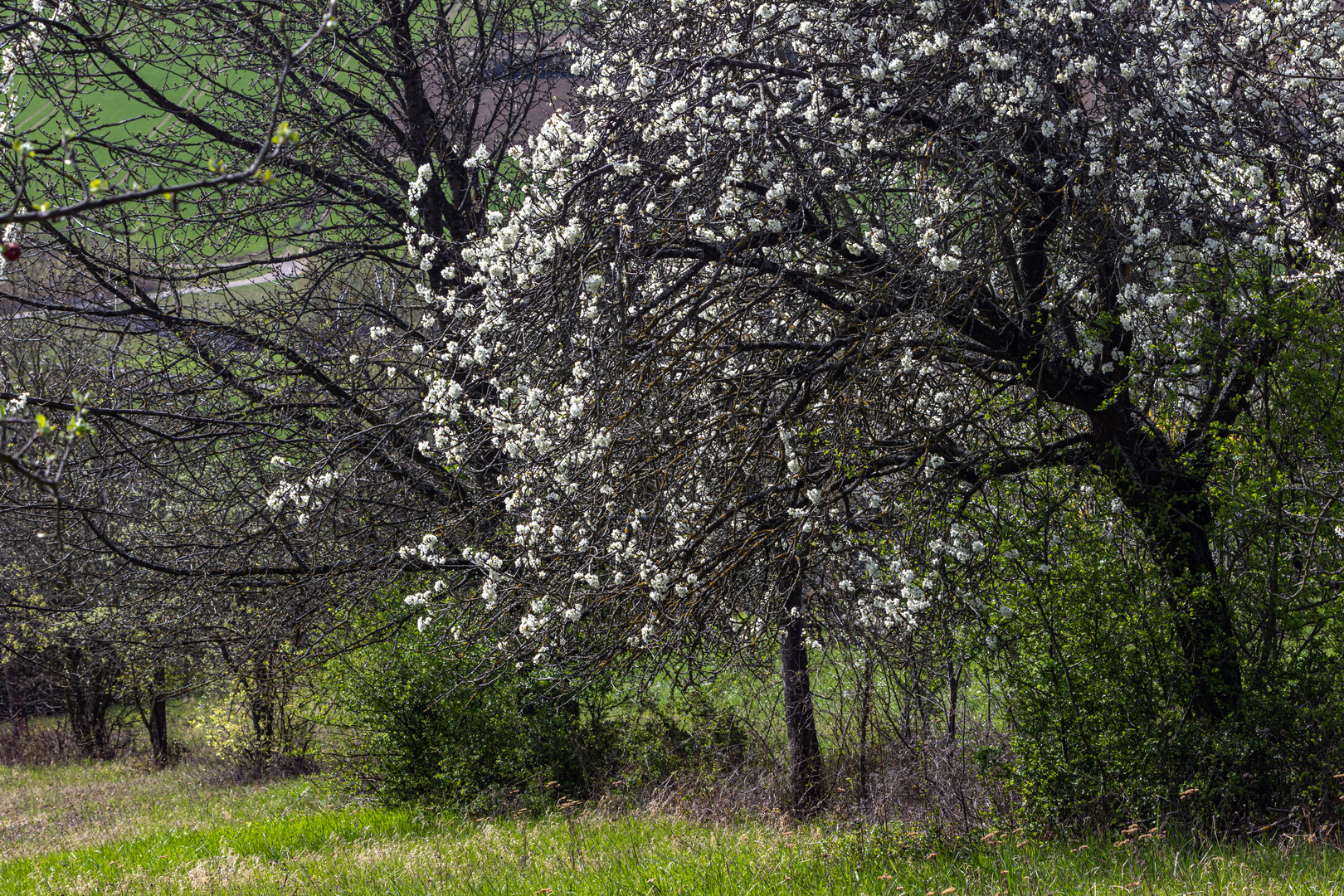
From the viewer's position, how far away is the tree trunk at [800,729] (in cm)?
730

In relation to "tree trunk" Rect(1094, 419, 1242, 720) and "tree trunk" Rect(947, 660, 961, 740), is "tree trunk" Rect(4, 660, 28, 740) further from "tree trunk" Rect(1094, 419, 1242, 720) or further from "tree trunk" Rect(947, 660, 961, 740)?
"tree trunk" Rect(1094, 419, 1242, 720)

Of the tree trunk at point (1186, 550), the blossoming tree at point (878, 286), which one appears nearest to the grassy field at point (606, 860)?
the tree trunk at point (1186, 550)

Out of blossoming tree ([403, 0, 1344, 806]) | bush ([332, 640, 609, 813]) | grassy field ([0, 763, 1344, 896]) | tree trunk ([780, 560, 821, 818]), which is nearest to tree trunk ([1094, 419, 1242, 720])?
blossoming tree ([403, 0, 1344, 806])

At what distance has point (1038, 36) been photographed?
192 inches

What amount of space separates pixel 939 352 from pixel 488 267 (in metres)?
2.50

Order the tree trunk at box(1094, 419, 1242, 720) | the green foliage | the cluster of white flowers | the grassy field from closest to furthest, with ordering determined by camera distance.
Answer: the grassy field, the cluster of white flowers, the tree trunk at box(1094, 419, 1242, 720), the green foliage

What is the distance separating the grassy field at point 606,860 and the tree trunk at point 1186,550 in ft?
2.77

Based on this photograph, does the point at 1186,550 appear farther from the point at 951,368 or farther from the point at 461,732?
the point at 461,732

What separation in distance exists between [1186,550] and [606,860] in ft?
12.0

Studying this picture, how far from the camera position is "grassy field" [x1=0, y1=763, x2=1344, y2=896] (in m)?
4.14

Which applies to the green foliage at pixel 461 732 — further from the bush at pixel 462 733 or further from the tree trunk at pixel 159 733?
the tree trunk at pixel 159 733

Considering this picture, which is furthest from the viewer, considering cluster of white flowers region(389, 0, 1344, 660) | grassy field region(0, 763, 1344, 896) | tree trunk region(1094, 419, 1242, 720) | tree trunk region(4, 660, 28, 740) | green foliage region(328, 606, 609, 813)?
tree trunk region(4, 660, 28, 740)

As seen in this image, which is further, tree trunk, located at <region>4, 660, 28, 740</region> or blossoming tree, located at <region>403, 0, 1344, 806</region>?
tree trunk, located at <region>4, 660, 28, 740</region>

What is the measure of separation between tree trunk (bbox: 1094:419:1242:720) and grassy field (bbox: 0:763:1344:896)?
2.77 feet
